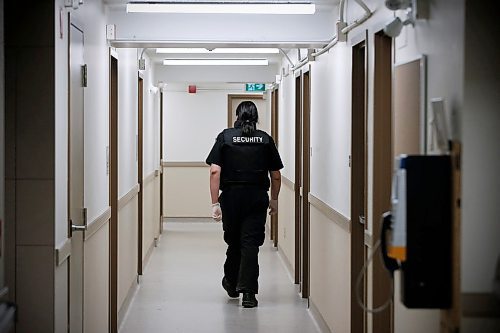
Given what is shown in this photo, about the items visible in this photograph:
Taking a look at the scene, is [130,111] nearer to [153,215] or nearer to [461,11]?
[153,215]

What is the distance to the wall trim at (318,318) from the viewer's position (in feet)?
20.4

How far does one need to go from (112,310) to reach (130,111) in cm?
201

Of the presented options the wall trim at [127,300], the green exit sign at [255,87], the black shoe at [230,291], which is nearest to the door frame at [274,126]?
the green exit sign at [255,87]

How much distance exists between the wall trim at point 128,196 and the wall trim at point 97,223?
0.73 metres

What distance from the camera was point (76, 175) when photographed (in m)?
4.40

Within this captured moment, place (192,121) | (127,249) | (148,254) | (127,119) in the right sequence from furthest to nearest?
1. (192,121)
2. (148,254)
3. (127,249)
4. (127,119)

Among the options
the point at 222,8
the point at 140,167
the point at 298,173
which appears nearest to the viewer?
the point at 222,8

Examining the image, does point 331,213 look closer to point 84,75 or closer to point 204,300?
point 84,75

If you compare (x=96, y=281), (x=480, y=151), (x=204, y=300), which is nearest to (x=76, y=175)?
(x=96, y=281)

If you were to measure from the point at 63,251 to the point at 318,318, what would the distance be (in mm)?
3116

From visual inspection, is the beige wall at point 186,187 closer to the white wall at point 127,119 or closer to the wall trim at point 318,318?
the white wall at point 127,119

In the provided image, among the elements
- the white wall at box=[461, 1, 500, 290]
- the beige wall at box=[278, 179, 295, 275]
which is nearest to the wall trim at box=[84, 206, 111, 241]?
the white wall at box=[461, 1, 500, 290]

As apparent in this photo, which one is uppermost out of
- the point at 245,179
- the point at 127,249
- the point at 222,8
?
the point at 222,8

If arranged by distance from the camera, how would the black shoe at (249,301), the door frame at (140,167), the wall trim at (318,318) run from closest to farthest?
the wall trim at (318,318)
the black shoe at (249,301)
the door frame at (140,167)
